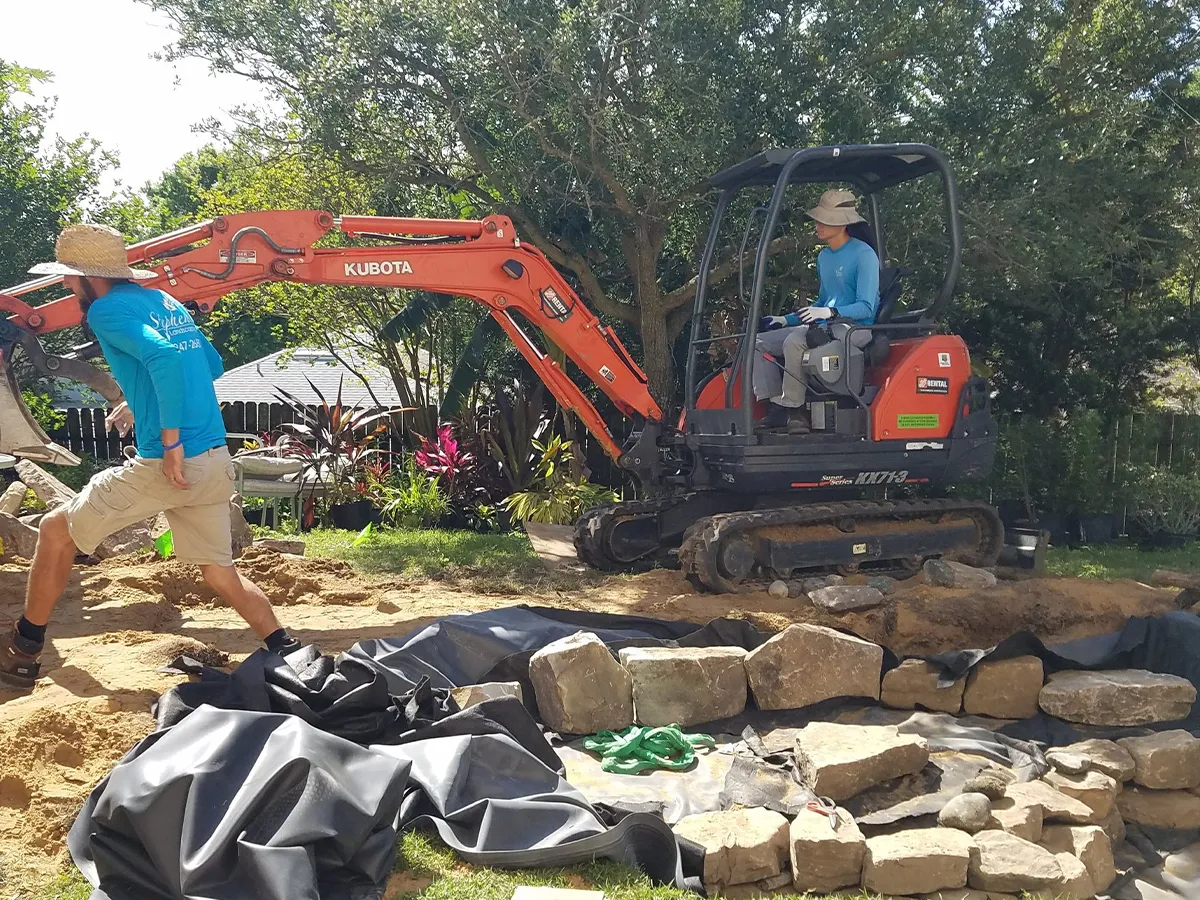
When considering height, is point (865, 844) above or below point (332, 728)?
below

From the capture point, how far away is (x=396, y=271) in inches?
276

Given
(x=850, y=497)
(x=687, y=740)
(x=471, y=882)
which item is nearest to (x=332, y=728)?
(x=471, y=882)

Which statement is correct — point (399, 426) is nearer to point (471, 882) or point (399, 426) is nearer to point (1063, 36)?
point (1063, 36)

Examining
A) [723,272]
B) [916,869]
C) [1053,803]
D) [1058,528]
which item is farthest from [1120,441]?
[916,869]

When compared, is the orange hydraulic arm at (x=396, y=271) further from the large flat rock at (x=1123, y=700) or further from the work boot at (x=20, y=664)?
the large flat rock at (x=1123, y=700)

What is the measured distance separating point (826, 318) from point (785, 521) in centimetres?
145

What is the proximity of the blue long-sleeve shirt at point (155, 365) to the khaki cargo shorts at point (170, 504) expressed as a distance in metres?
0.09

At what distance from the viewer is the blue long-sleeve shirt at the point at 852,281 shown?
6996 millimetres

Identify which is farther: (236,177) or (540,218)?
(236,177)

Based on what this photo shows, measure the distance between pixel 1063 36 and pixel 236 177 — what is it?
10.2 metres

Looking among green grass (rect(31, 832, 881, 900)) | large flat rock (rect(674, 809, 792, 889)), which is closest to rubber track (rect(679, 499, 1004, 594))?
large flat rock (rect(674, 809, 792, 889))

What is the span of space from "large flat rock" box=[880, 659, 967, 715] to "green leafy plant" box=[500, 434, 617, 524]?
5857 millimetres

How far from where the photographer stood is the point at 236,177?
44.1ft

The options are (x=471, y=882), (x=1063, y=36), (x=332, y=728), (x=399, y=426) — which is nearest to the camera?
(x=471, y=882)
